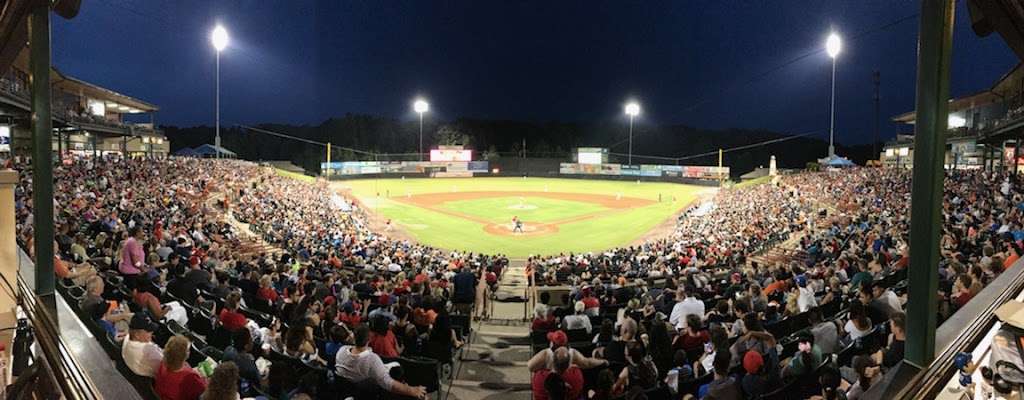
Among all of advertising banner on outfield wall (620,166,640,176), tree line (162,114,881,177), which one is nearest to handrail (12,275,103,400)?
advertising banner on outfield wall (620,166,640,176)

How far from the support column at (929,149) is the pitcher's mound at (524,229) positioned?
1275 inches

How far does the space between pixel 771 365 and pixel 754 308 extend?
375 cm

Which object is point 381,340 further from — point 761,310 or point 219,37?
point 219,37

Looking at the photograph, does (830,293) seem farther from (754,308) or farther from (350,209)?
(350,209)

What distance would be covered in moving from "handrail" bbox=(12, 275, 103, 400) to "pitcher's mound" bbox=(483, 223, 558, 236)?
104 feet

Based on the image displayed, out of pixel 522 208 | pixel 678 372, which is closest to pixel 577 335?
pixel 678 372

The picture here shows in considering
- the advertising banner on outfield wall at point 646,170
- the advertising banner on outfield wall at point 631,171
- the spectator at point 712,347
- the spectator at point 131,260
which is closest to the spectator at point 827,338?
the spectator at point 712,347

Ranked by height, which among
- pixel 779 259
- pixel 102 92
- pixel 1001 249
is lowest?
pixel 779 259

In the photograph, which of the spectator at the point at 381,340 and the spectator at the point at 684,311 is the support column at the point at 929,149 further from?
the spectator at the point at 684,311

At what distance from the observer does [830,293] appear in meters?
9.96

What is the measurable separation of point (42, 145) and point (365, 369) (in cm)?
337

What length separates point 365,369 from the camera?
227 inches

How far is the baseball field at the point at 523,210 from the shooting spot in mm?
33156

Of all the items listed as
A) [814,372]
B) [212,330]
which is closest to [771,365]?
[814,372]
